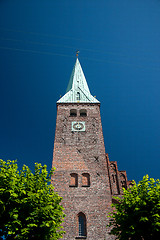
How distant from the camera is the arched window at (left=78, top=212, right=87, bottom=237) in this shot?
18.9 metres

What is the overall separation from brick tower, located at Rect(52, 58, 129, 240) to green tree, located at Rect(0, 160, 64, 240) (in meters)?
5.99

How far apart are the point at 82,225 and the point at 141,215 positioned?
770cm

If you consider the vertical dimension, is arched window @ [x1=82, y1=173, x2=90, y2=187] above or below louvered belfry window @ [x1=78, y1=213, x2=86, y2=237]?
above

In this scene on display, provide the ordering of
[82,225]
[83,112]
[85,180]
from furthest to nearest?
[83,112] → [85,180] → [82,225]

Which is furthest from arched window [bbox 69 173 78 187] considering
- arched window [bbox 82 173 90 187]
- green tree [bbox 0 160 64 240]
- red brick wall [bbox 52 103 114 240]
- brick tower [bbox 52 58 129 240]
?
green tree [bbox 0 160 64 240]

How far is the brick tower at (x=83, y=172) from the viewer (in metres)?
19.2

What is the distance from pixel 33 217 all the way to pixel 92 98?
23882mm

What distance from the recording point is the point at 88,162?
2372cm

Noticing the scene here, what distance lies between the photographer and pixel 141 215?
44.0 feet

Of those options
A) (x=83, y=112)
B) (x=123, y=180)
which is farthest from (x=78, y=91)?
(x=123, y=180)

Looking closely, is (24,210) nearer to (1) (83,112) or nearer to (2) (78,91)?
(1) (83,112)

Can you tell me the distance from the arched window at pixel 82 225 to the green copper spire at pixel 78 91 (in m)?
17.3

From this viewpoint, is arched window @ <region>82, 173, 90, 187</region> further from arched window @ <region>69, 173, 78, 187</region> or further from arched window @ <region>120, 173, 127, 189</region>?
arched window @ <region>120, 173, 127, 189</region>

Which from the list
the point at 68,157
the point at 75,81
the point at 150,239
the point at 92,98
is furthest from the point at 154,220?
the point at 75,81
